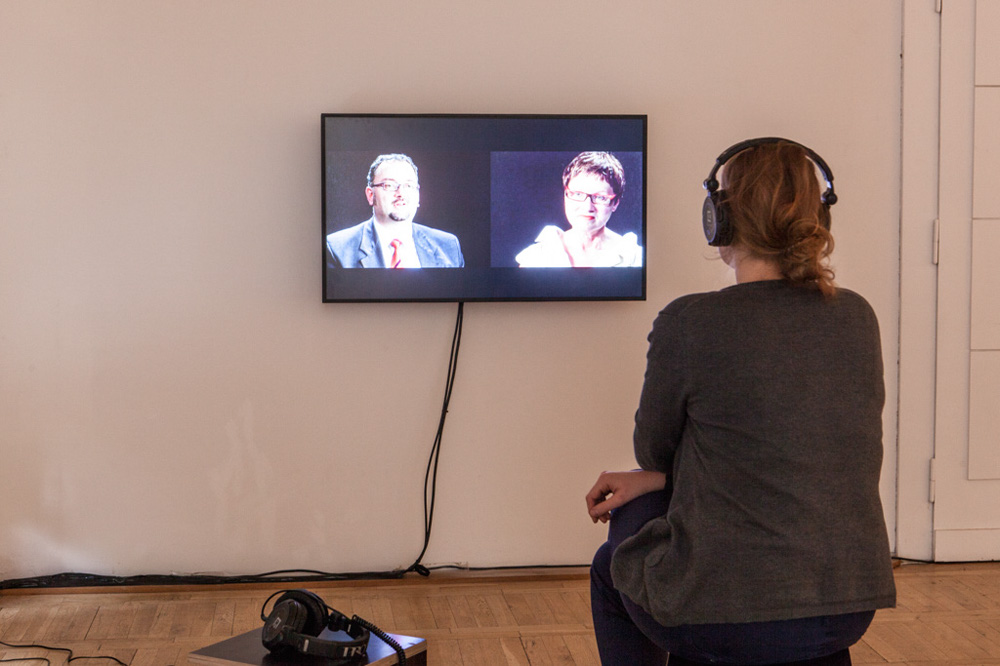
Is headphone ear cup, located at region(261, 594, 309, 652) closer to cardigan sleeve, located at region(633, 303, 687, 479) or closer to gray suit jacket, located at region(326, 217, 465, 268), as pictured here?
cardigan sleeve, located at region(633, 303, 687, 479)

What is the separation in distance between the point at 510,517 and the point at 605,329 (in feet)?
2.53

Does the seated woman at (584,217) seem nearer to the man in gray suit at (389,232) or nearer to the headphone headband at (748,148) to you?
the man in gray suit at (389,232)

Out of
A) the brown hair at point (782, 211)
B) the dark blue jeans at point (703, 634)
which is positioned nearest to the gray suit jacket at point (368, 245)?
the dark blue jeans at point (703, 634)

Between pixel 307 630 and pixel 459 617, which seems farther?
pixel 459 617

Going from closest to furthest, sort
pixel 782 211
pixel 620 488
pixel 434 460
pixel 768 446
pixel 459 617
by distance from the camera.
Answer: pixel 768 446 < pixel 782 211 < pixel 620 488 < pixel 459 617 < pixel 434 460

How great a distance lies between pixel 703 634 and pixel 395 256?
2.04 meters

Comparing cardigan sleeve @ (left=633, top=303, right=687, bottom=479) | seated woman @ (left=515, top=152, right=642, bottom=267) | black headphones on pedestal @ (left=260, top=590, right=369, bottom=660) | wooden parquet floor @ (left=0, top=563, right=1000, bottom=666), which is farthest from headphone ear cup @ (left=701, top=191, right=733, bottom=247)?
seated woman @ (left=515, top=152, right=642, bottom=267)

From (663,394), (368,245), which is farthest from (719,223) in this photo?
(368,245)

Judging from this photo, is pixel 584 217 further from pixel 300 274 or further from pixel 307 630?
pixel 307 630

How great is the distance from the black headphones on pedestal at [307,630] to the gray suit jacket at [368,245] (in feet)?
5.08

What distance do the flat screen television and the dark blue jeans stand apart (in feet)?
5.46

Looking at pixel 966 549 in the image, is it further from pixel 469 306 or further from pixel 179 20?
pixel 179 20

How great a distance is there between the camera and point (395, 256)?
3.19 meters

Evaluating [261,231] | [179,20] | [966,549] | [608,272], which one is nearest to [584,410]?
[608,272]
